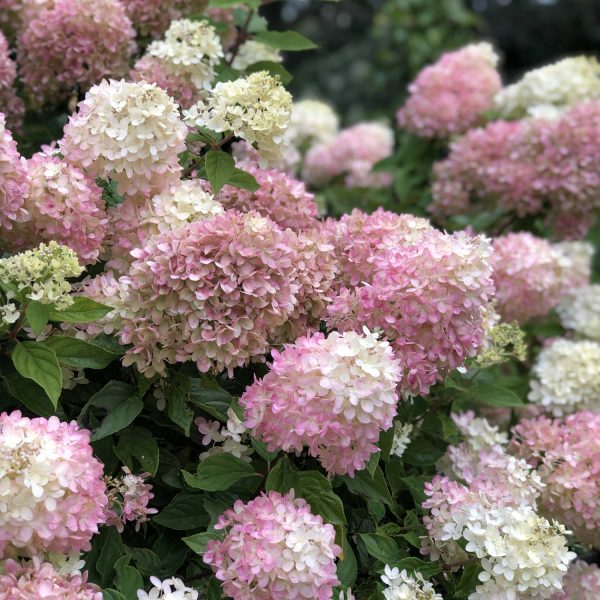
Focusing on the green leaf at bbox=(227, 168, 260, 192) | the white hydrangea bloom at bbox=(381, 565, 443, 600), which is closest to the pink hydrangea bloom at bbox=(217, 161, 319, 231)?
the green leaf at bbox=(227, 168, 260, 192)

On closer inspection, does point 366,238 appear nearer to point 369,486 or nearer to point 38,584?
point 369,486

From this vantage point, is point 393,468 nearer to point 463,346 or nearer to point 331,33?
point 463,346

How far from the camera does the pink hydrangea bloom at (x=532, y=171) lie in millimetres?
2467

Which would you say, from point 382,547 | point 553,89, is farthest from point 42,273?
point 553,89

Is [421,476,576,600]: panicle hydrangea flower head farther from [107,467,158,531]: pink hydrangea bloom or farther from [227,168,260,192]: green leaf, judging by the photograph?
[227,168,260,192]: green leaf

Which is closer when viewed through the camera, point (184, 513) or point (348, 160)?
point (184, 513)

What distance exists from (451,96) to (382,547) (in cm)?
176

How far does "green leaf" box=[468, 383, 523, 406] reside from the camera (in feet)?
5.87

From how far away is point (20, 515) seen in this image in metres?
1.13

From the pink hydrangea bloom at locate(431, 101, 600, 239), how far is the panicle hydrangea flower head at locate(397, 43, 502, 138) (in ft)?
0.31

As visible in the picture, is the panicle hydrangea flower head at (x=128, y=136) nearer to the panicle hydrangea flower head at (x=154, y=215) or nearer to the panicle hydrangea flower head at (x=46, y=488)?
the panicle hydrangea flower head at (x=154, y=215)

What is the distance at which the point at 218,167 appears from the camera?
153cm

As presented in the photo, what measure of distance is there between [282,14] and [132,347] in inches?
381

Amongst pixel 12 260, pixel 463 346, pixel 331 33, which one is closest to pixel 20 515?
pixel 12 260
